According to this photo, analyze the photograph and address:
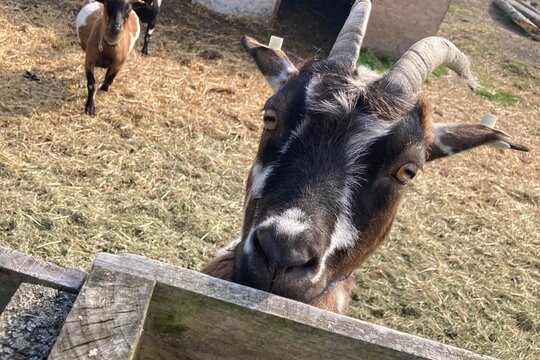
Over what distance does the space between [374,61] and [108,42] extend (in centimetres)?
562

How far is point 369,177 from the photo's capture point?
262 centimetres

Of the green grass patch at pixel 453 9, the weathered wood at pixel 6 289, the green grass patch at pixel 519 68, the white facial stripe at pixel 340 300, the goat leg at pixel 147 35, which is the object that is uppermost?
the weathered wood at pixel 6 289

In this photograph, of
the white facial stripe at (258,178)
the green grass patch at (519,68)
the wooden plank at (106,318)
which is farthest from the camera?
the green grass patch at (519,68)

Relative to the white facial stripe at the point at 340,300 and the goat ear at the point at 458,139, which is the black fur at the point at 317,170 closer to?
the goat ear at the point at 458,139

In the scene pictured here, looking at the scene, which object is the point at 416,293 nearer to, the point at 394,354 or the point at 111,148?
the point at 111,148

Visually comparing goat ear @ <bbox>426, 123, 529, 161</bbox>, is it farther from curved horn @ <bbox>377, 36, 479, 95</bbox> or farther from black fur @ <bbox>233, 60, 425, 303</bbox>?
black fur @ <bbox>233, 60, 425, 303</bbox>

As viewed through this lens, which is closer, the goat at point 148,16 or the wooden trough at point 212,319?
the wooden trough at point 212,319

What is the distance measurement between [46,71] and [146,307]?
280 inches

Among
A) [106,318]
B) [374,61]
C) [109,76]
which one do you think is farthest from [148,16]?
[106,318]

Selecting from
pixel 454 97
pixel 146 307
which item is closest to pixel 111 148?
pixel 146 307

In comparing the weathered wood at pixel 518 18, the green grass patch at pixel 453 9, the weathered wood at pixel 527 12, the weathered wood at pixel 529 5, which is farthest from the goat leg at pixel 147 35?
the weathered wood at pixel 529 5

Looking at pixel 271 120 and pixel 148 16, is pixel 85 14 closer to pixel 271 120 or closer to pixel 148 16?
pixel 148 16

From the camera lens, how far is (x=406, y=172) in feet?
8.98

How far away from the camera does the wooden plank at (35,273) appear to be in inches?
58.4
